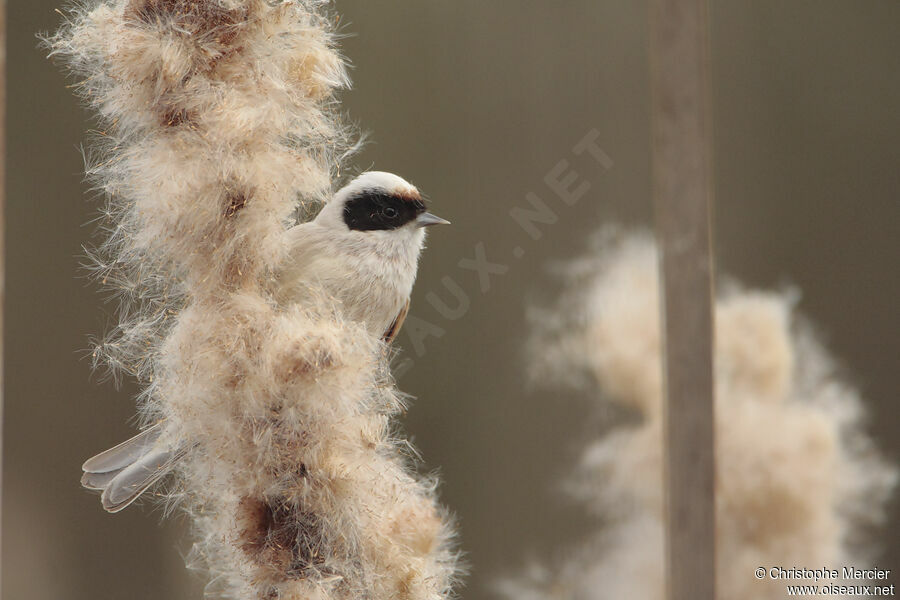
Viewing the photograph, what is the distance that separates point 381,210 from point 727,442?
36 centimetres

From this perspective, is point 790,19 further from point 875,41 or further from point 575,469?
point 575,469

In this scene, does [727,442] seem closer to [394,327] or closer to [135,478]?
[394,327]

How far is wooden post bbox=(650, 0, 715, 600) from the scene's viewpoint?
1.51 feet

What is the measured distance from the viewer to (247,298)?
1.20 feet

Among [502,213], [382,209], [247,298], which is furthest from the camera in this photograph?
[502,213]

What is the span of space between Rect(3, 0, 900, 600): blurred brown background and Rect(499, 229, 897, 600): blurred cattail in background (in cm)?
3

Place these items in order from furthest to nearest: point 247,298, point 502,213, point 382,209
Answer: point 502,213, point 382,209, point 247,298

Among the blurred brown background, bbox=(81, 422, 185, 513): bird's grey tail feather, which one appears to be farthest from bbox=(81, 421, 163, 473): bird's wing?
the blurred brown background

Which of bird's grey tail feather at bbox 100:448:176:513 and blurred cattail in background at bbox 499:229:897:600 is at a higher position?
blurred cattail in background at bbox 499:229:897:600

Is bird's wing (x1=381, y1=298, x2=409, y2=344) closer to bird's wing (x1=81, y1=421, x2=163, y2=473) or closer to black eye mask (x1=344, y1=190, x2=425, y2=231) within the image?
black eye mask (x1=344, y1=190, x2=425, y2=231)

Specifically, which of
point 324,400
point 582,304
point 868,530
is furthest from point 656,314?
point 324,400

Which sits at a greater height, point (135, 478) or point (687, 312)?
point (687, 312)

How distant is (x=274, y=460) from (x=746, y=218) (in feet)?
1.73

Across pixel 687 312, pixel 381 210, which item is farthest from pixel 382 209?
pixel 687 312
